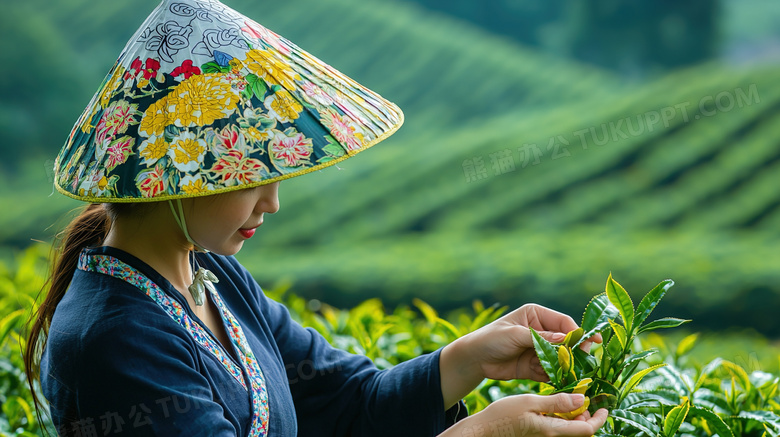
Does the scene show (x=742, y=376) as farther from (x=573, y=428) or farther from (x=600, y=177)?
(x=600, y=177)

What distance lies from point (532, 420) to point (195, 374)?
0.45 meters

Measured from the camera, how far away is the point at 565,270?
4949mm

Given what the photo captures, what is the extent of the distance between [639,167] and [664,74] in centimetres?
435

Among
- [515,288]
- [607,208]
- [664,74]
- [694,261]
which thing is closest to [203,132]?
[515,288]

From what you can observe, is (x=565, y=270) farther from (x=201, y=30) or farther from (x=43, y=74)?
(x=43, y=74)

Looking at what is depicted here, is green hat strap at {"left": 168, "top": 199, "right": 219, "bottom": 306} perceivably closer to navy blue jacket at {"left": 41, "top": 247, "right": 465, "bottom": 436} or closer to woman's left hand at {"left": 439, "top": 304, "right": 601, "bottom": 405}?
navy blue jacket at {"left": 41, "top": 247, "right": 465, "bottom": 436}

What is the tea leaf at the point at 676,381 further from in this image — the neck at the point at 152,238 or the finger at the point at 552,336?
the neck at the point at 152,238

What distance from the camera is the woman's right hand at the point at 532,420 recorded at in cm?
98

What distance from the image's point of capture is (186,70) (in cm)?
94

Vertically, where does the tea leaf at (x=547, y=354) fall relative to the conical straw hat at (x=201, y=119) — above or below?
below

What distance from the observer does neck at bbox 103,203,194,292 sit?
42.2 inches

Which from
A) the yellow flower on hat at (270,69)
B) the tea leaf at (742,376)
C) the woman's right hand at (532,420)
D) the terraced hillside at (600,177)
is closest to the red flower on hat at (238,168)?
the yellow flower on hat at (270,69)

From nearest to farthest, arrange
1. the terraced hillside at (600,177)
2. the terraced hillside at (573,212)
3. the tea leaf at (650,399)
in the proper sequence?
1. the tea leaf at (650,399)
2. the terraced hillside at (573,212)
3. the terraced hillside at (600,177)

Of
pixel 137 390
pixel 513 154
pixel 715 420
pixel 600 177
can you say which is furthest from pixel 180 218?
pixel 513 154
